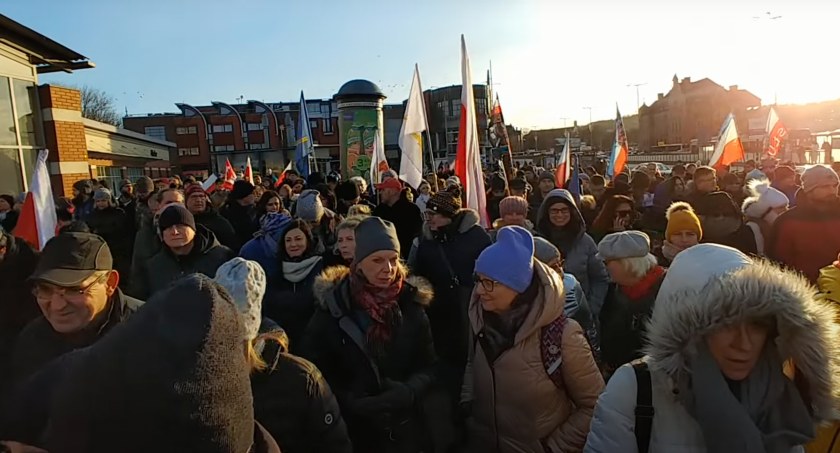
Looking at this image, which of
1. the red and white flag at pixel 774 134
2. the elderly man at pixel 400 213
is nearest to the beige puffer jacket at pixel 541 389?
the elderly man at pixel 400 213

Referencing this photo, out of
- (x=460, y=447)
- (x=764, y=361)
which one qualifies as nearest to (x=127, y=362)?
(x=764, y=361)

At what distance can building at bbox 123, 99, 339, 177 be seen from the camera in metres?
57.6

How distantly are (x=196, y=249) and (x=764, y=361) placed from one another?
12.2ft

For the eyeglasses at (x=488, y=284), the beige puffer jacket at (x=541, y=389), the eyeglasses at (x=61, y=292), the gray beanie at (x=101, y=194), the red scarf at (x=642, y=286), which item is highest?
the gray beanie at (x=101, y=194)

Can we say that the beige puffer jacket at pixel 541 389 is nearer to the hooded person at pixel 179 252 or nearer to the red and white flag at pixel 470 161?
the hooded person at pixel 179 252

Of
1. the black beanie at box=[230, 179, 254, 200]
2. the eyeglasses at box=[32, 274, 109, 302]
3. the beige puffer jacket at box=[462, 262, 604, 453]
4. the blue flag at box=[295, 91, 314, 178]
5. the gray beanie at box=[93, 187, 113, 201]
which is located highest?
the blue flag at box=[295, 91, 314, 178]

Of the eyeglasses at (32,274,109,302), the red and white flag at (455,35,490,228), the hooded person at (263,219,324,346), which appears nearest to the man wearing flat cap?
the hooded person at (263,219,324,346)

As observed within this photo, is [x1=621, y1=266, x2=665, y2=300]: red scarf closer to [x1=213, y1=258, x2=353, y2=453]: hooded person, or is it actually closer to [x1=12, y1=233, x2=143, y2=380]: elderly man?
[x1=213, y1=258, x2=353, y2=453]: hooded person

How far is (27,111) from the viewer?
10.8 metres

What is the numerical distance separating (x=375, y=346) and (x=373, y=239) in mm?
594

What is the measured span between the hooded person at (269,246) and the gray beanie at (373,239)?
1.42m

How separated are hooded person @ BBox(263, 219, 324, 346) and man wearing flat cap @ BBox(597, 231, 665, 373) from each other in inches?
81.1

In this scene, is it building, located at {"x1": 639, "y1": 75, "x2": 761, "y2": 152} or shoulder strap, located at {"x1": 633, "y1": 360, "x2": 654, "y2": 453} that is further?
building, located at {"x1": 639, "y1": 75, "x2": 761, "y2": 152}

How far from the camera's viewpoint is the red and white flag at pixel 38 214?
4926 mm
